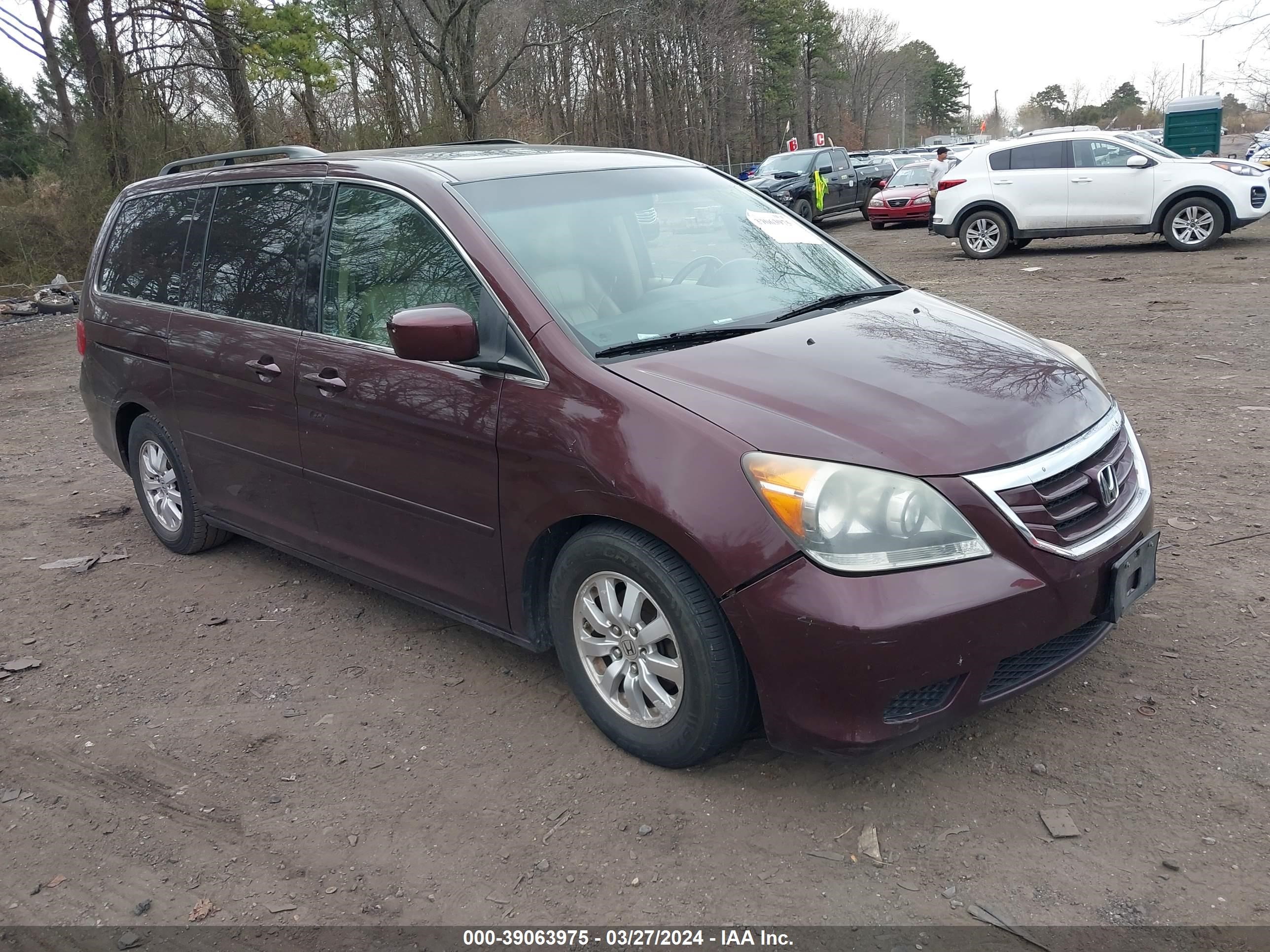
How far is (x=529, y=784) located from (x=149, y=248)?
346cm

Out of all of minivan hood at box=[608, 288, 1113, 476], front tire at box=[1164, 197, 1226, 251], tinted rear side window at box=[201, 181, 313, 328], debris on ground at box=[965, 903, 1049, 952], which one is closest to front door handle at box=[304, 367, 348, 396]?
tinted rear side window at box=[201, 181, 313, 328]

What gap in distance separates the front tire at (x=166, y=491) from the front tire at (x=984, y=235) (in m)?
13.4

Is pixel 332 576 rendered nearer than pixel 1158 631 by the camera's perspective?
No

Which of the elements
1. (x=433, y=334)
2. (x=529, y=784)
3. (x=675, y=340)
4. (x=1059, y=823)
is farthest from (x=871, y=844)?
(x=433, y=334)

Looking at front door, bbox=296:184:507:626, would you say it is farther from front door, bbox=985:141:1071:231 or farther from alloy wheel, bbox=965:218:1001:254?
alloy wheel, bbox=965:218:1001:254

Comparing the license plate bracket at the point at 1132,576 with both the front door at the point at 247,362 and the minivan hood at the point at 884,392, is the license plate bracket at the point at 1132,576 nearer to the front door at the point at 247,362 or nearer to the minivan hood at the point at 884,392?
the minivan hood at the point at 884,392

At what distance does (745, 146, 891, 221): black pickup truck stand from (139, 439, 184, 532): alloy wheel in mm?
18223

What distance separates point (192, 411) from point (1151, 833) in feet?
13.4

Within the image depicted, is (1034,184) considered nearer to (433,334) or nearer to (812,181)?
(812,181)

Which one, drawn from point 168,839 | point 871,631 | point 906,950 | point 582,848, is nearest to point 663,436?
point 871,631

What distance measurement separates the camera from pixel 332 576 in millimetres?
5074

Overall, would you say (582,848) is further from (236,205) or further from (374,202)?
(236,205)

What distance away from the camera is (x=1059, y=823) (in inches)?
113

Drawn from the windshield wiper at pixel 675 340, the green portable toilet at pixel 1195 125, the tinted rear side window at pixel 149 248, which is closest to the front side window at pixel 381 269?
the windshield wiper at pixel 675 340
